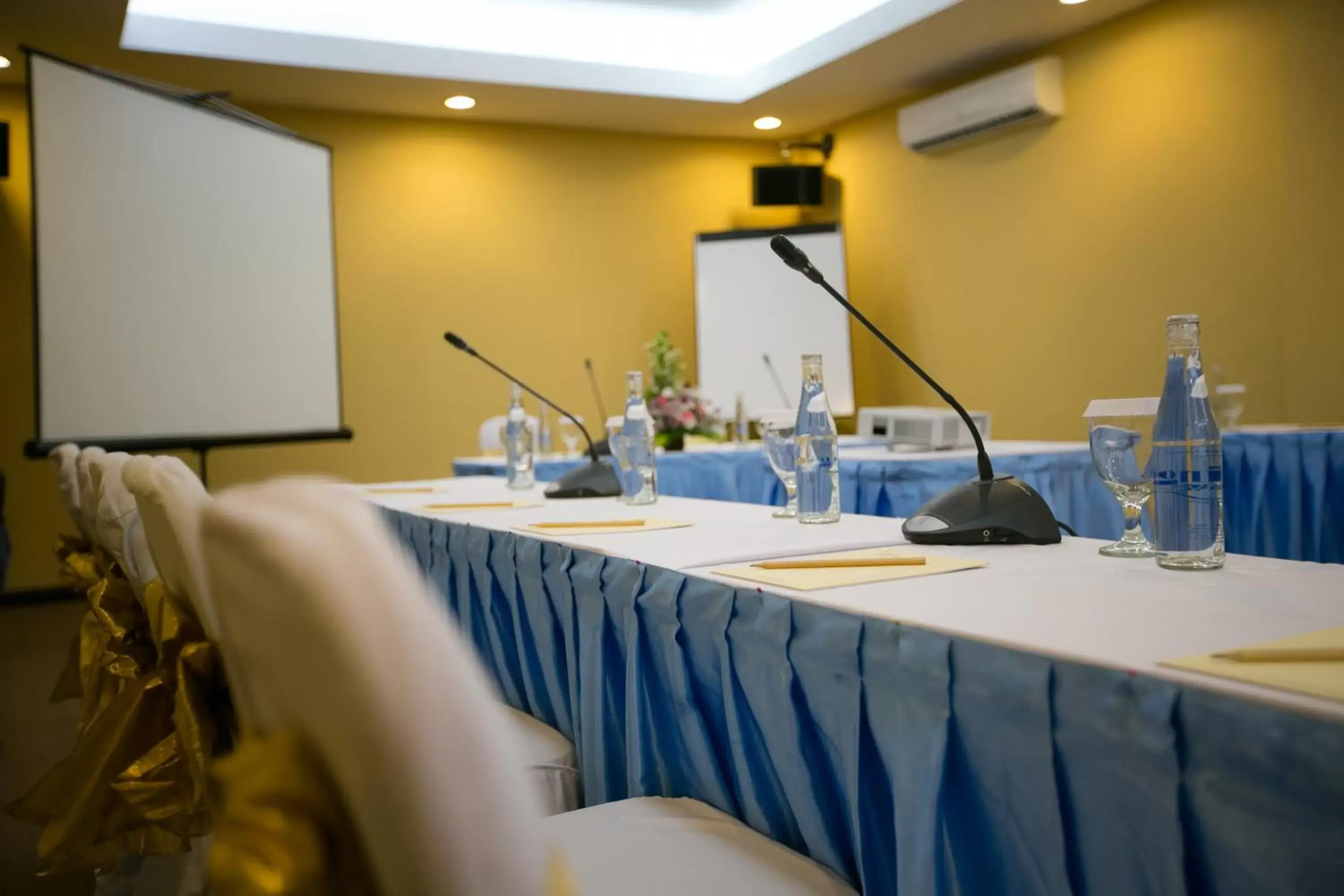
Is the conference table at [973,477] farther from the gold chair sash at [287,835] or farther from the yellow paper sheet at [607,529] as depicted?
the gold chair sash at [287,835]

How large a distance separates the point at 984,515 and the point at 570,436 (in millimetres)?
3830

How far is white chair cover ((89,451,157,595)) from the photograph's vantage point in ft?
5.29

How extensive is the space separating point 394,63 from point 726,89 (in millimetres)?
1968

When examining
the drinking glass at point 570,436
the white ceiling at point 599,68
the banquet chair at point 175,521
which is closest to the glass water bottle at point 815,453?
the banquet chair at point 175,521

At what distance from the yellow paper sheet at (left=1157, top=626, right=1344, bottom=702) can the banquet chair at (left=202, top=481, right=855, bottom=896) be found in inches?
19.5

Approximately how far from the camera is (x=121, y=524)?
1659 mm

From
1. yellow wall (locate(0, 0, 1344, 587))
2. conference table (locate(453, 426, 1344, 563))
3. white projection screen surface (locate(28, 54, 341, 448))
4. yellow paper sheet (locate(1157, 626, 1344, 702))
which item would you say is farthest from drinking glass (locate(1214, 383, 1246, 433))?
white projection screen surface (locate(28, 54, 341, 448))

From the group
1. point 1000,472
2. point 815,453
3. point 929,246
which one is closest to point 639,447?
point 815,453

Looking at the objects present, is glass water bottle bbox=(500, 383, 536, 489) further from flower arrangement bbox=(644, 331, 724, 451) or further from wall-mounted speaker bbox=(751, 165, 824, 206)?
wall-mounted speaker bbox=(751, 165, 824, 206)

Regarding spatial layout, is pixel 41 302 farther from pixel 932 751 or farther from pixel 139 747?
pixel 932 751

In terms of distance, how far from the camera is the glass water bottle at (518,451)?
3.00m

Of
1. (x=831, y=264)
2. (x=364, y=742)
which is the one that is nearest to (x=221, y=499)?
(x=364, y=742)

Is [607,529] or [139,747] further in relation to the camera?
[607,529]

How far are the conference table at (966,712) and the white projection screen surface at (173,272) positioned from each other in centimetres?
316
